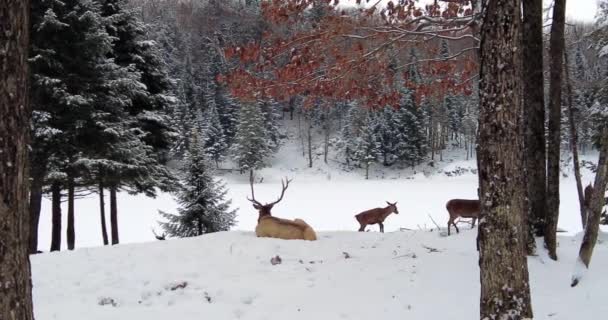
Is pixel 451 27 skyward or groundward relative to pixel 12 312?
skyward

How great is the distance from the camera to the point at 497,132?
3260 mm

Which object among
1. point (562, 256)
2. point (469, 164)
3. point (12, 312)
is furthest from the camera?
point (469, 164)

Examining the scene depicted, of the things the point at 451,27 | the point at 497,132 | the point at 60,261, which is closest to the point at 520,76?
the point at 497,132

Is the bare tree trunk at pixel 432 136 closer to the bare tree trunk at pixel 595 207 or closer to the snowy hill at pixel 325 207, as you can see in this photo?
the snowy hill at pixel 325 207

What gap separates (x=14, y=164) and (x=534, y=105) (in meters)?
5.89

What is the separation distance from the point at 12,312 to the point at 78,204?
32.2 m

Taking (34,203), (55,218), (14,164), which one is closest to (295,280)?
(14,164)

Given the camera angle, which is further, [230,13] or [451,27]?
[230,13]

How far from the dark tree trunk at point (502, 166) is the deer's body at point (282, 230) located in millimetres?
4869

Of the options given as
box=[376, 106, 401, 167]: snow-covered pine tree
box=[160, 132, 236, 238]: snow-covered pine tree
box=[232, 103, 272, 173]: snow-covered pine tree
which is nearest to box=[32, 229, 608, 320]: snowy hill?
box=[160, 132, 236, 238]: snow-covered pine tree

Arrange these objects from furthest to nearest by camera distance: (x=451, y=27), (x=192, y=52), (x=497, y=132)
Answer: (x=192, y=52), (x=451, y=27), (x=497, y=132)

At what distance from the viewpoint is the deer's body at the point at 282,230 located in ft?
26.6

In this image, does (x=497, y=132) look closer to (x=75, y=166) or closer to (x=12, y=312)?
(x=12, y=312)

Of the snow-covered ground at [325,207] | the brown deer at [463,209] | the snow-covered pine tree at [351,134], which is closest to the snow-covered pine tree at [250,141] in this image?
the snow-covered ground at [325,207]
